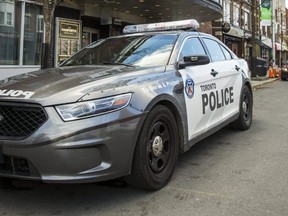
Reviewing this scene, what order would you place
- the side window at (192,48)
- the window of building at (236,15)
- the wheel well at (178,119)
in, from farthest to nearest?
1. the window of building at (236,15)
2. the side window at (192,48)
3. the wheel well at (178,119)

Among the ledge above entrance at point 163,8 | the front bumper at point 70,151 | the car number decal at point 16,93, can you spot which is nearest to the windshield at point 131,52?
the front bumper at point 70,151

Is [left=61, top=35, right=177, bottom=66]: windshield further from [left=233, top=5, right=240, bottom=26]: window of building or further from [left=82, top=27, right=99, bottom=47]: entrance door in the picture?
[left=233, top=5, right=240, bottom=26]: window of building

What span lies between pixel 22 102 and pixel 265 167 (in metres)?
3.17

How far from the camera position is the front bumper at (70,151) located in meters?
3.41

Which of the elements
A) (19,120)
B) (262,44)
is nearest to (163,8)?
(19,120)

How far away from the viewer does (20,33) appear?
12.2 meters

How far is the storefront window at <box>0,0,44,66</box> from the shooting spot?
38.5 ft

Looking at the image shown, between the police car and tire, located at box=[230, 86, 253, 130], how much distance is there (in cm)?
192

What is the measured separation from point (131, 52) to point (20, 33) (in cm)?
816

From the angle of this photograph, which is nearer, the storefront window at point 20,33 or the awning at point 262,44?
the storefront window at point 20,33

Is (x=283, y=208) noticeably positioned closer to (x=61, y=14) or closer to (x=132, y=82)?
(x=132, y=82)

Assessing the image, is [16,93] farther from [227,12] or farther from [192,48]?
[227,12]

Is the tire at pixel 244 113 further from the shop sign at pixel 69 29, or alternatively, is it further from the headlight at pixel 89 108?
the shop sign at pixel 69 29

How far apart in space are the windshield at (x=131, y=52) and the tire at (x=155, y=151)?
80 centimetres
